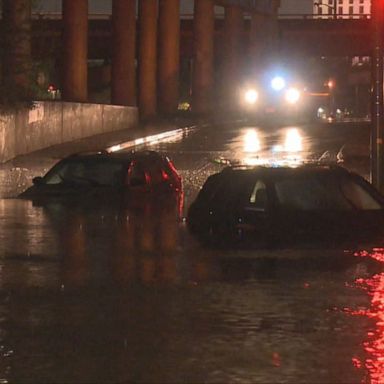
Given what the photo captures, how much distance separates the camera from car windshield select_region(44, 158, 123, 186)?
25.5m

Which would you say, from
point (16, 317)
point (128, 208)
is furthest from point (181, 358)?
point (128, 208)

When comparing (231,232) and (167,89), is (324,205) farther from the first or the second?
(167,89)

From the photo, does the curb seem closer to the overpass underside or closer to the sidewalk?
the sidewalk

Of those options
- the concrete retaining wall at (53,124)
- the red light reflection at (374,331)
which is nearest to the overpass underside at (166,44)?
the concrete retaining wall at (53,124)

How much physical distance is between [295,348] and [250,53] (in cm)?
8630

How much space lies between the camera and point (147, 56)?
222ft

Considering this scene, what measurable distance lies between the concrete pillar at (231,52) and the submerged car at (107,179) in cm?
6100

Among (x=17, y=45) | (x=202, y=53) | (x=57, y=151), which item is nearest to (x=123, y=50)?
(x=202, y=53)

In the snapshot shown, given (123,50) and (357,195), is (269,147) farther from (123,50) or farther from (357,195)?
(357,195)

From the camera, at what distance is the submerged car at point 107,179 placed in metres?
25.2

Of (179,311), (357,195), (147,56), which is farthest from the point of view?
(147,56)

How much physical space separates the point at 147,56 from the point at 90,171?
4231 cm

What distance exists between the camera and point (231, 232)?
59.7ft

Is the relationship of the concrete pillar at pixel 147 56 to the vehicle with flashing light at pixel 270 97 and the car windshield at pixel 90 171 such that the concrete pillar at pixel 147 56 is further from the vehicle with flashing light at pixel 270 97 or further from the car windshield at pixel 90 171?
the car windshield at pixel 90 171
